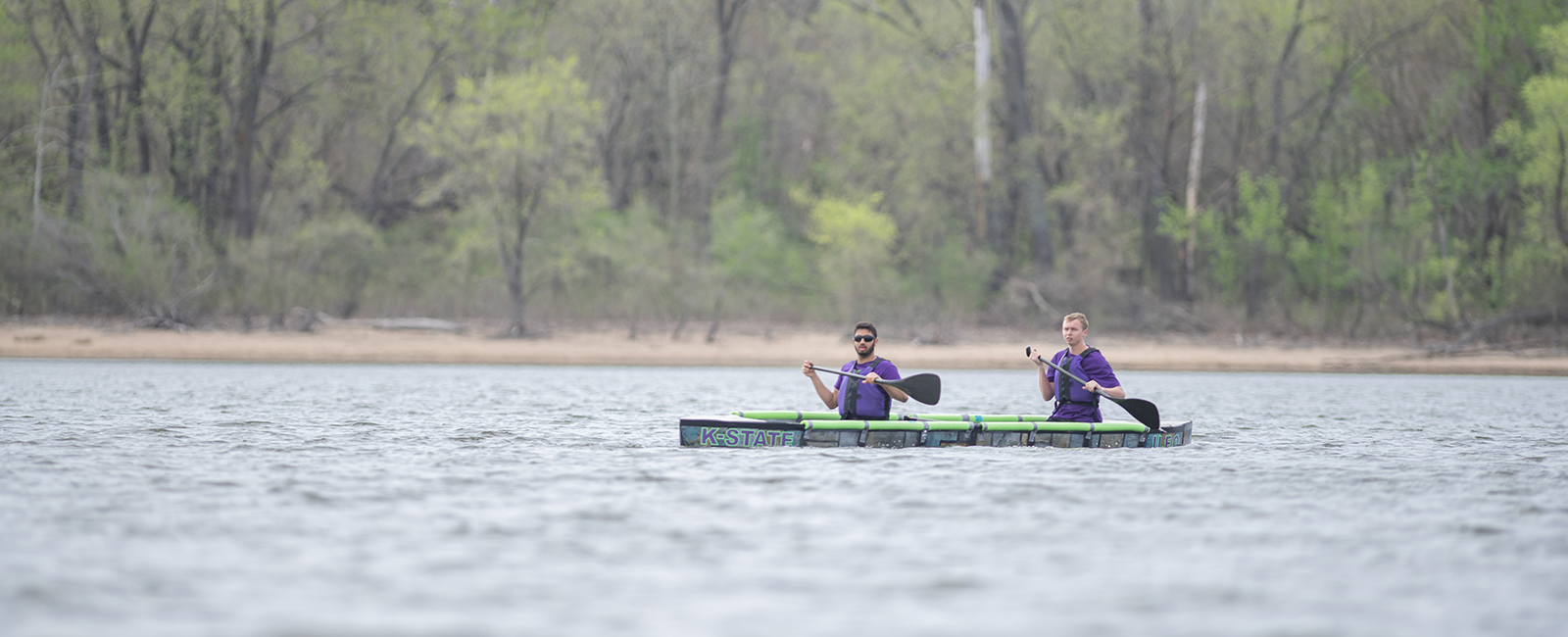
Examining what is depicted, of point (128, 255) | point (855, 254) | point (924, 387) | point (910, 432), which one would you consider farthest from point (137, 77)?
point (910, 432)

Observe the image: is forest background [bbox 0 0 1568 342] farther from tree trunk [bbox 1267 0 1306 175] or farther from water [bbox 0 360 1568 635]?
water [bbox 0 360 1568 635]

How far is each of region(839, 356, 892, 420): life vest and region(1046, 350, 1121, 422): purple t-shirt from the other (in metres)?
1.75

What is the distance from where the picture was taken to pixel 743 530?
8.65 meters

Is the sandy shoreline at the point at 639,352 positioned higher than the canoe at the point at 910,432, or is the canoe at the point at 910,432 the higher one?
the sandy shoreline at the point at 639,352

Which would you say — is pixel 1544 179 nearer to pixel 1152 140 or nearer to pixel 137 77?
pixel 1152 140

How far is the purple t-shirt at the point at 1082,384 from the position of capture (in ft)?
44.5

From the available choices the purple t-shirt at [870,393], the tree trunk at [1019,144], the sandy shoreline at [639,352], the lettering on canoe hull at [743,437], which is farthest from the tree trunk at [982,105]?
the lettering on canoe hull at [743,437]

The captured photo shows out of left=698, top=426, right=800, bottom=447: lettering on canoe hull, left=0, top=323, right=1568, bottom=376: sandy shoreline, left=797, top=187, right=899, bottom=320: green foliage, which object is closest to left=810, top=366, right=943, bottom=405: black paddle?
left=698, top=426, right=800, bottom=447: lettering on canoe hull

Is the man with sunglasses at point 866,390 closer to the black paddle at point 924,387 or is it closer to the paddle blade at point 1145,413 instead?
the black paddle at point 924,387

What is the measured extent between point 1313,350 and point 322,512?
26.3 meters

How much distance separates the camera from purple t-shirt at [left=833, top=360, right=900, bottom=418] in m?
13.5

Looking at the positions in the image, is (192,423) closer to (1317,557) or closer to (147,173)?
(1317,557)

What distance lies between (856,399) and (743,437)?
1.33 meters

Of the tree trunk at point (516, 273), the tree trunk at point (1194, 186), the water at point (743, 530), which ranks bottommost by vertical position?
the water at point (743, 530)
